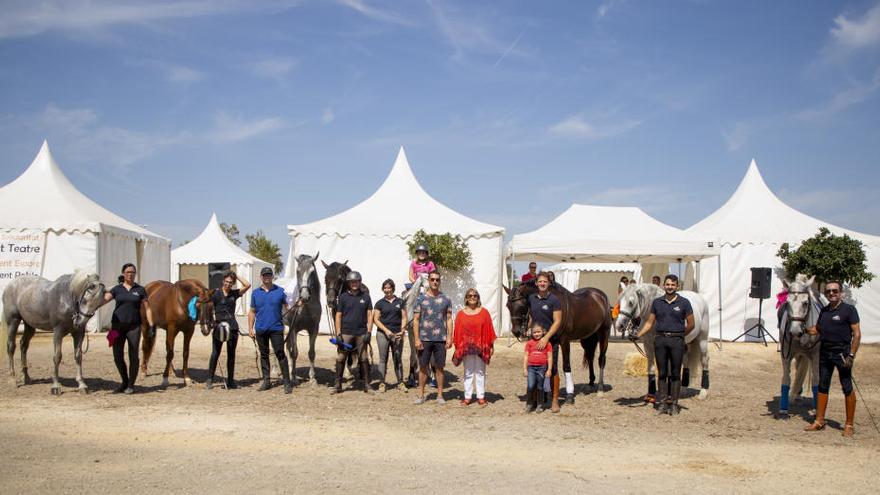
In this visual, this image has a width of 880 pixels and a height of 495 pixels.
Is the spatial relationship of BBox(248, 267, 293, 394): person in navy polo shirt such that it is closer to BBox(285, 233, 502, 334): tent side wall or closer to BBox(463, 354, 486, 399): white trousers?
BBox(463, 354, 486, 399): white trousers

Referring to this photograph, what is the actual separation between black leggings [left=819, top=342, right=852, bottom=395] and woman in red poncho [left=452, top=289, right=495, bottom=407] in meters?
3.38

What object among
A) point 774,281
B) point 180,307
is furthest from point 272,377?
point 774,281

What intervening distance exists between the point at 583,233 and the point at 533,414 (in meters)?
9.62

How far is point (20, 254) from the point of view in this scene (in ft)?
50.8

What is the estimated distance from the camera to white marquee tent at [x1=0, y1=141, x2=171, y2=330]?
1544 cm

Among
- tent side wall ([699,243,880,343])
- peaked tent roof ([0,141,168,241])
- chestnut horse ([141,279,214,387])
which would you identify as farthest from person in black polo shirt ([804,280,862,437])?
peaked tent roof ([0,141,168,241])

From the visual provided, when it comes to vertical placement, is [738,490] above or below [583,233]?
below

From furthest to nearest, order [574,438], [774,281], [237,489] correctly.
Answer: [774,281]
[574,438]
[237,489]

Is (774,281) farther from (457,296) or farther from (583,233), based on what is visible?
(457,296)

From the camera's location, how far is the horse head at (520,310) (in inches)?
297

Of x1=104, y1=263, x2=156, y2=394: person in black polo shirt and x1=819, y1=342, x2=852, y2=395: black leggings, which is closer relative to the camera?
x1=819, y1=342, x2=852, y2=395: black leggings

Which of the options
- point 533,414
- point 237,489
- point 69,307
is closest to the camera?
point 237,489

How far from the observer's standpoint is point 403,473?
4773mm

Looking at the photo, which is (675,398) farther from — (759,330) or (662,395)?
(759,330)
